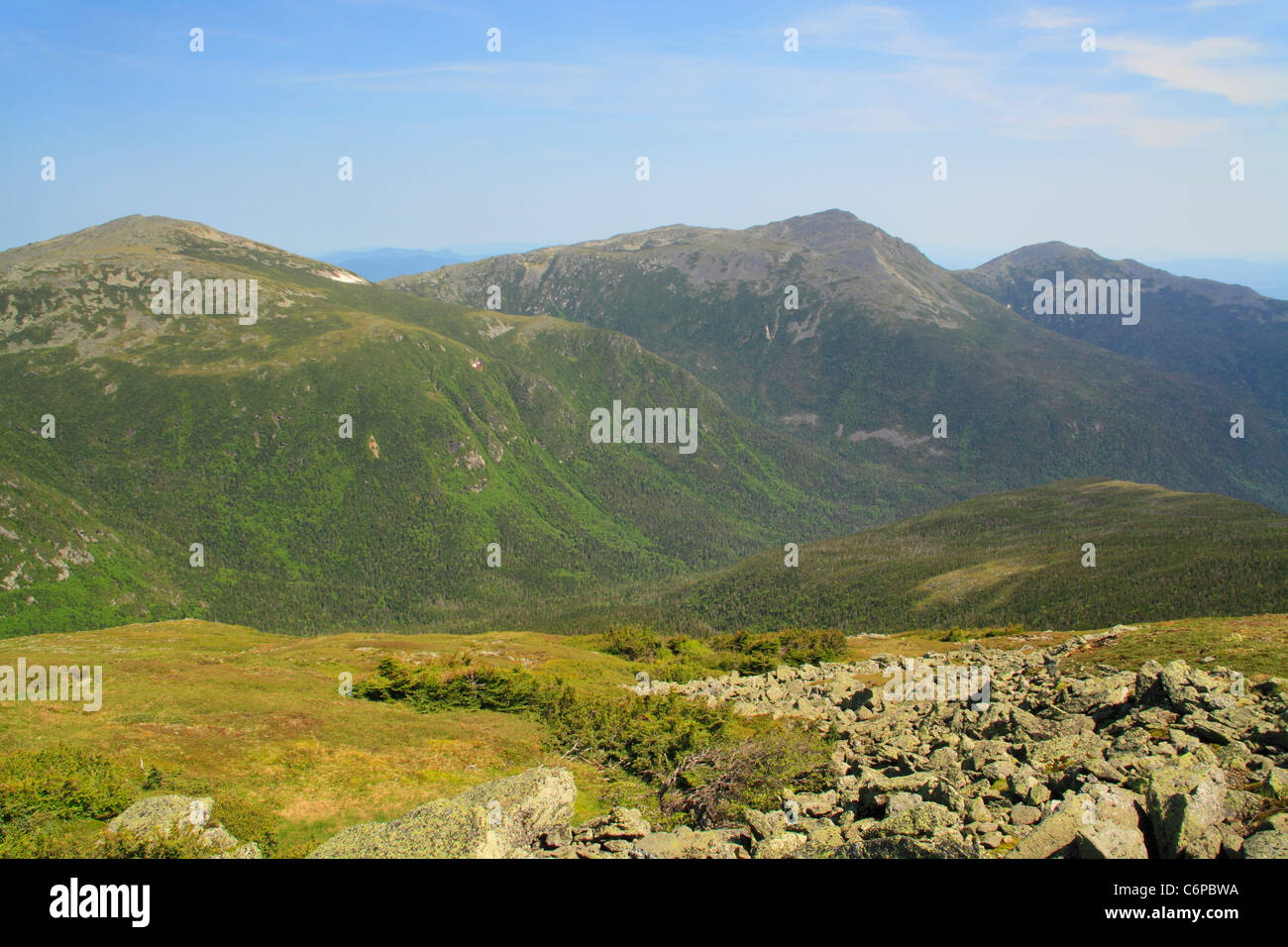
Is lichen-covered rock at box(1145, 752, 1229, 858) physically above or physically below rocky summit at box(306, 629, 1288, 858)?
above

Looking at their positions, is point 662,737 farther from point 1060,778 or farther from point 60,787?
point 60,787

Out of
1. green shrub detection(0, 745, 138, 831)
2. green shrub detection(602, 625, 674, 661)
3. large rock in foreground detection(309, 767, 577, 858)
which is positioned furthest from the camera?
green shrub detection(602, 625, 674, 661)

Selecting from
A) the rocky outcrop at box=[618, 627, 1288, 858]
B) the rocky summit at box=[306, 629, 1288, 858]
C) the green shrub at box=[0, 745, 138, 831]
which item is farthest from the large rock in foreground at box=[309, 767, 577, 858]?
the green shrub at box=[0, 745, 138, 831]

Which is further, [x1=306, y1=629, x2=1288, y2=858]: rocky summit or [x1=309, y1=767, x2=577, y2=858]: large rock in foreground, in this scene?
[x1=309, y1=767, x2=577, y2=858]: large rock in foreground

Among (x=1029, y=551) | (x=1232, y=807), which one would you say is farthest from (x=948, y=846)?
(x=1029, y=551)

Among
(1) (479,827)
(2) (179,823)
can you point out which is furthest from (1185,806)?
(2) (179,823)

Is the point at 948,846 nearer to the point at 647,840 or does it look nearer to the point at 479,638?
the point at 647,840

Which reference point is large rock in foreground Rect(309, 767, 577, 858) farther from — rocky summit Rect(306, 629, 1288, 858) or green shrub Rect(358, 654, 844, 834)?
green shrub Rect(358, 654, 844, 834)
